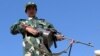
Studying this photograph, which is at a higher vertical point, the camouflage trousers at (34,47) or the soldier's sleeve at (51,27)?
the soldier's sleeve at (51,27)

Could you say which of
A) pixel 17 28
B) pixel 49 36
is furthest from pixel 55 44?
pixel 17 28

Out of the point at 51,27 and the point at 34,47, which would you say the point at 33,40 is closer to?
the point at 34,47

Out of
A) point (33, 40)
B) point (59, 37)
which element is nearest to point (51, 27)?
point (59, 37)

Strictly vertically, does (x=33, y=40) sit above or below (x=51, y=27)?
below

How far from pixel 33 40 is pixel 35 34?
0.36 ft

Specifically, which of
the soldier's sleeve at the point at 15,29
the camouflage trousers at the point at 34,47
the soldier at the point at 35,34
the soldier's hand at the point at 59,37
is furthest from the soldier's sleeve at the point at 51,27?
the soldier's sleeve at the point at 15,29

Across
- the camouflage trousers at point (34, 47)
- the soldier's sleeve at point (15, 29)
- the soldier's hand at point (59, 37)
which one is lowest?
→ the camouflage trousers at point (34, 47)

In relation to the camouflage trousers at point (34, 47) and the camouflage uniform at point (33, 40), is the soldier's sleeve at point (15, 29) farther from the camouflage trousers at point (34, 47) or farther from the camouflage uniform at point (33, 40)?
the camouflage trousers at point (34, 47)

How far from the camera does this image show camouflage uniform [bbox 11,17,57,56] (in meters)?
7.86

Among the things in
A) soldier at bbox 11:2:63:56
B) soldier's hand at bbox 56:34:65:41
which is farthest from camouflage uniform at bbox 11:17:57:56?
soldier's hand at bbox 56:34:65:41

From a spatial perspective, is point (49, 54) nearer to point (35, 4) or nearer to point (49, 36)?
point (49, 36)

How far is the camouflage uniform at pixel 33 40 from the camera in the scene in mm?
7859

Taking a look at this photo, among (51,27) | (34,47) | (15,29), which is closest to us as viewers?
(34,47)

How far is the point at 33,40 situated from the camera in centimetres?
795
